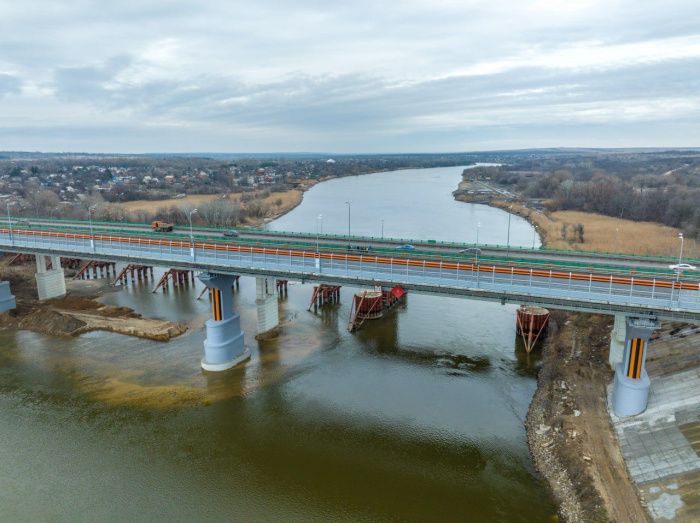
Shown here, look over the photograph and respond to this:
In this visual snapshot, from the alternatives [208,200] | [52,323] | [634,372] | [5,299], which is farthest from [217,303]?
[208,200]

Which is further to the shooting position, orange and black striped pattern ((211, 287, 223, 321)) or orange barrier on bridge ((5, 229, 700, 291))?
orange and black striped pattern ((211, 287, 223, 321))

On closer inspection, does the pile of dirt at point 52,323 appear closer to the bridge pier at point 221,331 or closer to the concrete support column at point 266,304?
the bridge pier at point 221,331

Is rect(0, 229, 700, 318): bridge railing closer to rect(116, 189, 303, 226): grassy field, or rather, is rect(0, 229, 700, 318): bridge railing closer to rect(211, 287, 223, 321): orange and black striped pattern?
rect(211, 287, 223, 321): orange and black striped pattern

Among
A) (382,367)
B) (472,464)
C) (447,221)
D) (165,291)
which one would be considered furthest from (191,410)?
(447,221)

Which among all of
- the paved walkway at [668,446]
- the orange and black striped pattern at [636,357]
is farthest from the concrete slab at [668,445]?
the orange and black striped pattern at [636,357]

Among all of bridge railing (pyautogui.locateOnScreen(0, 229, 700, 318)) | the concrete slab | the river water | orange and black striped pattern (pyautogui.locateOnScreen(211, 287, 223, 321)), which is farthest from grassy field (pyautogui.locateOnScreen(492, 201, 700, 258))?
orange and black striped pattern (pyautogui.locateOnScreen(211, 287, 223, 321))
